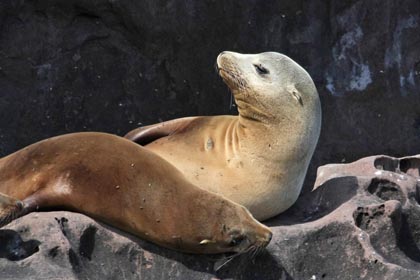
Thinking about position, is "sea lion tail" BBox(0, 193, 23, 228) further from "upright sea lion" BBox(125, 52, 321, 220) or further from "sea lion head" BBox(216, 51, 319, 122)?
"sea lion head" BBox(216, 51, 319, 122)

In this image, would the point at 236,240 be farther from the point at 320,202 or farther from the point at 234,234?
the point at 320,202

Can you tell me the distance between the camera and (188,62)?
30.0 ft

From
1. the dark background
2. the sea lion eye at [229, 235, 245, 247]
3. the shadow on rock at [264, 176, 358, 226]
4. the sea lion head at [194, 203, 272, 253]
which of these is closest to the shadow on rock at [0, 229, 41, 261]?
the sea lion head at [194, 203, 272, 253]

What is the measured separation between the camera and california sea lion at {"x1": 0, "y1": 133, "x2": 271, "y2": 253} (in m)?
7.04

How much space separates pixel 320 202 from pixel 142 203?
1.45 meters

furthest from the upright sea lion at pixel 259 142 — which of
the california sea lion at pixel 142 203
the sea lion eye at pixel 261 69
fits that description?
the california sea lion at pixel 142 203

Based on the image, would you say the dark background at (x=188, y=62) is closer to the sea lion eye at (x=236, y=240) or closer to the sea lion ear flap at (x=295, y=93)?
the sea lion ear flap at (x=295, y=93)

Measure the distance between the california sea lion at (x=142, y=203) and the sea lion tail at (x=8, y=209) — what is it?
0.64 ft

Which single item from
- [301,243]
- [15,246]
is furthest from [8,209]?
[301,243]

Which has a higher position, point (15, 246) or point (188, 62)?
point (188, 62)

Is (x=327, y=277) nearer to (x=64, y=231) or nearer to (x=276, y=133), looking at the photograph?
(x=276, y=133)

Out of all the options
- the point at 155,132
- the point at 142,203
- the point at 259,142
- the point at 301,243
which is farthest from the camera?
the point at 155,132

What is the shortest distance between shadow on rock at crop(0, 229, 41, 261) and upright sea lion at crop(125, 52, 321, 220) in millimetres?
1262

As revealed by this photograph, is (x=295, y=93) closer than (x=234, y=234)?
No
